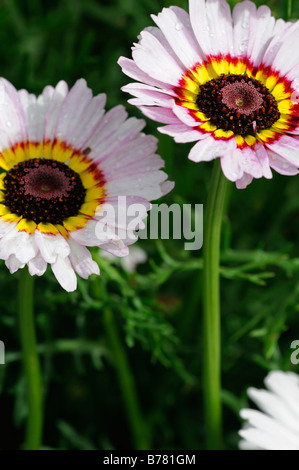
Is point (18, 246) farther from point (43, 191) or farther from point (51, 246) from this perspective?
point (43, 191)

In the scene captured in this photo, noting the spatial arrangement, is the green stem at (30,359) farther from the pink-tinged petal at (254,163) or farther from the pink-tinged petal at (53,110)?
the pink-tinged petal at (254,163)

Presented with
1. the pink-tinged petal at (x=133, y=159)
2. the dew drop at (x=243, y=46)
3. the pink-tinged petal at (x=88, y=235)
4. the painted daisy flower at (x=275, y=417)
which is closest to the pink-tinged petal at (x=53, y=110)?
the pink-tinged petal at (x=133, y=159)

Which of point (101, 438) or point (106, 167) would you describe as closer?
point (106, 167)

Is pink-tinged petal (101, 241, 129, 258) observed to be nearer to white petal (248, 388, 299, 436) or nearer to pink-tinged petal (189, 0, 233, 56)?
pink-tinged petal (189, 0, 233, 56)

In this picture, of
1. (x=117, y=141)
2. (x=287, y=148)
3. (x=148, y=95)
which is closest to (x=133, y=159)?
(x=117, y=141)
